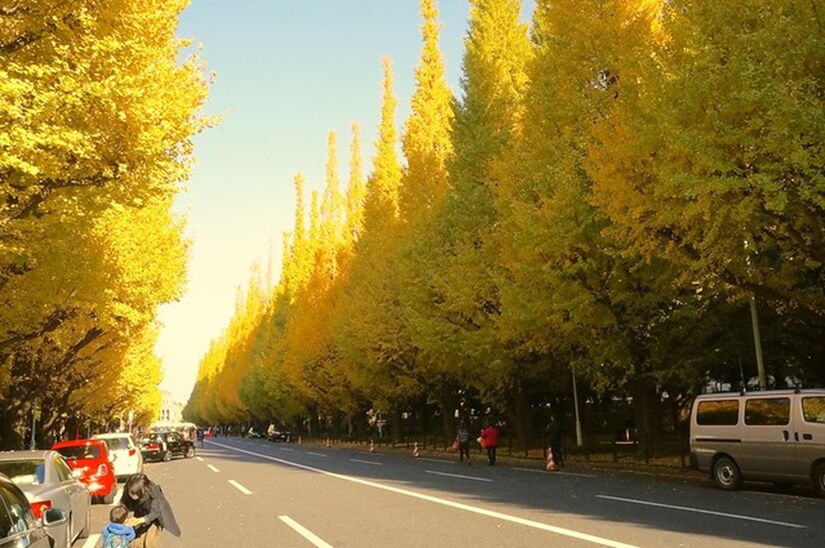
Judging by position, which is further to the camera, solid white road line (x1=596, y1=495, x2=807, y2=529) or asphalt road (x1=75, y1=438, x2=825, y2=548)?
solid white road line (x1=596, y1=495, x2=807, y2=529)

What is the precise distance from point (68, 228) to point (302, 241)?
61.1 m

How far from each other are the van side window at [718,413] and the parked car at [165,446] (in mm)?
27083

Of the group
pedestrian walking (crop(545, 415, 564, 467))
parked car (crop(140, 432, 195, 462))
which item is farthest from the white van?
parked car (crop(140, 432, 195, 462))

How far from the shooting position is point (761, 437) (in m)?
14.3

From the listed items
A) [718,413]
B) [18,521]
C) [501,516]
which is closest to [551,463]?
[718,413]

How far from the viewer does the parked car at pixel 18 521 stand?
459cm

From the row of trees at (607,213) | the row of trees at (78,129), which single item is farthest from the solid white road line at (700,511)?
the row of trees at (78,129)

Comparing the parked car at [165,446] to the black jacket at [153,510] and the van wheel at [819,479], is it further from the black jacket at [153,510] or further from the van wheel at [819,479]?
the black jacket at [153,510]

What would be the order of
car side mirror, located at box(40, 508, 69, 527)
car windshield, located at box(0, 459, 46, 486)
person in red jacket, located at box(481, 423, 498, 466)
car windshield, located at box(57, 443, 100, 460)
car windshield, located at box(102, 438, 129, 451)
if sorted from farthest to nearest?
person in red jacket, located at box(481, 423, 498, 466), car windshield, located at box(102, 438, 129, 451), car windshield, located at box(57, 443, 100, 460), car windshield, located at box(0, 459, 46, 486), car side mirror, located at box(40, 508, 69, 527)

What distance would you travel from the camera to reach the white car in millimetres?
19000

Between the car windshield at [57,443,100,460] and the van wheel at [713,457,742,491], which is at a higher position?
the car windshield at [57,443,100,460]

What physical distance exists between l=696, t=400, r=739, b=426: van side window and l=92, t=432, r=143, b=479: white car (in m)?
14.1

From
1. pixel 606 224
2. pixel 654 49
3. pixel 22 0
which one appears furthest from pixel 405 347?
pixel 22 0

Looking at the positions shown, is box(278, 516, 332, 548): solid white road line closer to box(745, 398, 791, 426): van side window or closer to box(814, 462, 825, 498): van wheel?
box(814, 462, 825, 498): van wheel
